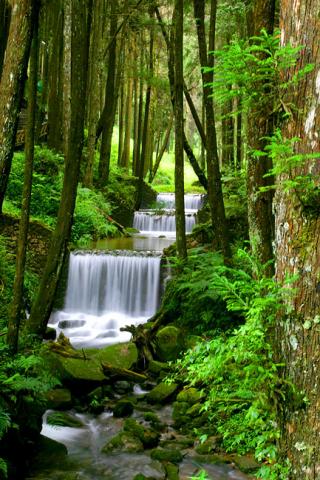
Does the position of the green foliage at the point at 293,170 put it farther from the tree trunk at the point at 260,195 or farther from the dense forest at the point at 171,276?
the tree trunk at the point at 260,195

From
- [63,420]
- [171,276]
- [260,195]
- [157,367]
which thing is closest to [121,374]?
[157,367]

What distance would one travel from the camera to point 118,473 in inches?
247

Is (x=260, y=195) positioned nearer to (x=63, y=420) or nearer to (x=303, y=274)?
(x=303, y=274)

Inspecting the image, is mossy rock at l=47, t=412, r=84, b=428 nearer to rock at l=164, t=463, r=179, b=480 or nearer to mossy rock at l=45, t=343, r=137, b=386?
mossy rock at l=45, t=343, r=137, b=386

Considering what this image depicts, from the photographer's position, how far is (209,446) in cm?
648

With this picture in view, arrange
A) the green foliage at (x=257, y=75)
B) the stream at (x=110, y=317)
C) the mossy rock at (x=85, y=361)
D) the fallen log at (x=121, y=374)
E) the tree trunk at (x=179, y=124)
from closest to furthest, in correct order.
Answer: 1. the green foliage at (x=257, y=75)
2. the stream at (x=110, y=317)
3. the mossy rock at (x=85, y=361)
4. the fallen log at (x=121, y=374)
5. the tree trunk at (x=179, y=124)

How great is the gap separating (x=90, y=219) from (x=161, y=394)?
9485mm

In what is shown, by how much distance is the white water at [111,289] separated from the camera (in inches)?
504

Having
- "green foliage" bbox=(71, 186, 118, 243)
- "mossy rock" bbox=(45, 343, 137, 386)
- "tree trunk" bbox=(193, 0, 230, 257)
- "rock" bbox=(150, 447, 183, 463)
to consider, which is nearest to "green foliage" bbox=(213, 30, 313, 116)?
"rock" bbox=(150, 447, 183, 463)

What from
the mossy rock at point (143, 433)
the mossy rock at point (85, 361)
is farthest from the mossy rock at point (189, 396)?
the mossy rock at point (85, 361)

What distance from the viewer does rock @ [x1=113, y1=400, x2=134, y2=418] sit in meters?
7.84

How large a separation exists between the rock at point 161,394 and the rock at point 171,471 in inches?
79.0

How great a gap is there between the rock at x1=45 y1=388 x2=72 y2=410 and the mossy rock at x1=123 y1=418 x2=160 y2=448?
134 cm

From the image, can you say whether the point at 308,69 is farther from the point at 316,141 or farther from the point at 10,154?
the point at 10,154
